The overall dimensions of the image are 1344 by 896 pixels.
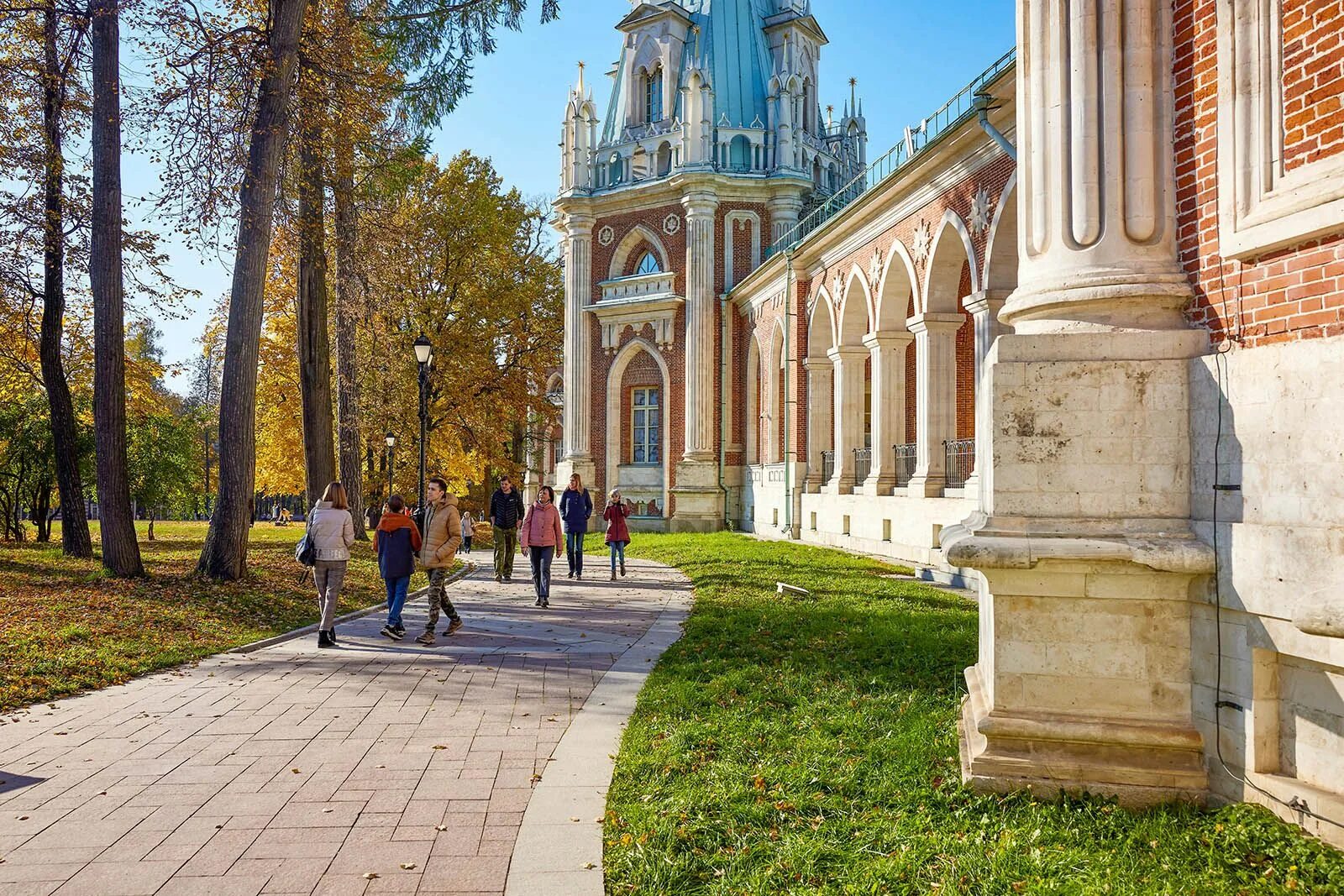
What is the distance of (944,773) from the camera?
4.96 meters

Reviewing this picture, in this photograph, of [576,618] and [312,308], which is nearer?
[576,618]

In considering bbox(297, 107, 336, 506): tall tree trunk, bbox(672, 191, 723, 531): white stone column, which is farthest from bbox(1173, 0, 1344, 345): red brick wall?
bbox(672, 191, 723, 531): white stone column

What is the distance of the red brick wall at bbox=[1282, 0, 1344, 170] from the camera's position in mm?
4293

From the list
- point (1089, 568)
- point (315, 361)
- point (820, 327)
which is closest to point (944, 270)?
point (820, 327)

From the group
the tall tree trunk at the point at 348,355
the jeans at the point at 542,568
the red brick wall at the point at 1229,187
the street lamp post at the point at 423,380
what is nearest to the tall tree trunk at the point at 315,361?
the tall tree trunk at the point at 348,355

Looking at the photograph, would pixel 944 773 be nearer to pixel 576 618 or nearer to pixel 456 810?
pixel 456 810

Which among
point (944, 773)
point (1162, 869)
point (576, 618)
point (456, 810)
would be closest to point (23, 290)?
point (576, 618)

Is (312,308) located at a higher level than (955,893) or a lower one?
higher

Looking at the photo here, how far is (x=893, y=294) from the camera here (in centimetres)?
1903

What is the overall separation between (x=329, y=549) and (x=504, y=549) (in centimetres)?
676

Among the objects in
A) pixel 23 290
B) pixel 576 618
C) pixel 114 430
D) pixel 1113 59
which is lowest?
pixel 576 618

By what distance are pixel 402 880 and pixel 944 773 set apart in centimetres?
267

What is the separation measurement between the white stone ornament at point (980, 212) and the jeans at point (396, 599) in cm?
989

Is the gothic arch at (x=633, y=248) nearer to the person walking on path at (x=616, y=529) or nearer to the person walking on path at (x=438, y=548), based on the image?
the person walking on path at (x=616, y=529)
